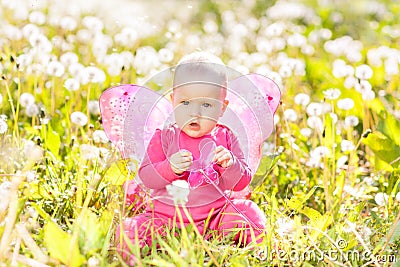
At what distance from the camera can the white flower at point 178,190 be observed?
71.3 inches

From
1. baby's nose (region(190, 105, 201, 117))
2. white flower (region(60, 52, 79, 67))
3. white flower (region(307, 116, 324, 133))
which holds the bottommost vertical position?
white flower (region(307, 116, 324, 133))

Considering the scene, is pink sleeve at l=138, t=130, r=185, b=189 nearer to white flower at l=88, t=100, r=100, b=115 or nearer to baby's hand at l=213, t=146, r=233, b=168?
baby's hand at l=213, t=146, r=233, b=168

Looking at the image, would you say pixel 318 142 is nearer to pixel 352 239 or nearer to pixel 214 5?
pixel 352 239

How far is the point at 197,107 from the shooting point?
176 centimetres

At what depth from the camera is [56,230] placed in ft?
4.88

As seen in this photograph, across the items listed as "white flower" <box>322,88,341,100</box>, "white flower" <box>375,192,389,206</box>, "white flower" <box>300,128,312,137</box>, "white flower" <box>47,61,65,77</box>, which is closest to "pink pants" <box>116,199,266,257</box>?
"white flower" <box>375,192,389,206</box>

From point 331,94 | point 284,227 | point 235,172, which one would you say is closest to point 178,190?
point 235,172

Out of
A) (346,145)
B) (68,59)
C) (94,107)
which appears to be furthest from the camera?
(68,59)

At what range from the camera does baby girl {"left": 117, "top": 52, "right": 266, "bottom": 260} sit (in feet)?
5.76

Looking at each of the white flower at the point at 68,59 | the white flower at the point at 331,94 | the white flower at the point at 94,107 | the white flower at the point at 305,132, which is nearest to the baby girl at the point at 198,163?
the white flower at the point at 331,94

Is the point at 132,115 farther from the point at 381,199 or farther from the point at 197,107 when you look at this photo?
the point at 381,199

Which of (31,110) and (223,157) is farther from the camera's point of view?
(31,110)

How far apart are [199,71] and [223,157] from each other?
0.71 ft

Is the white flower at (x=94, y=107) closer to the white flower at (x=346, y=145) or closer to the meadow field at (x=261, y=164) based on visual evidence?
the meadow field at (x=261, y=164)
